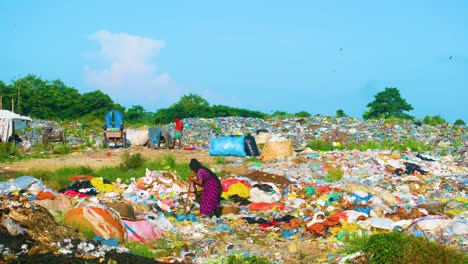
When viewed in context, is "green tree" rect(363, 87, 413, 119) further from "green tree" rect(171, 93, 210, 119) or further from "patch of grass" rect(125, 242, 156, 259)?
"patch of grass" rect(125, 242, 156, 259)

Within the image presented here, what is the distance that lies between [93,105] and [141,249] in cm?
3506

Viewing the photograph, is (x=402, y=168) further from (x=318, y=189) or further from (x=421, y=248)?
(x=421, y=248)

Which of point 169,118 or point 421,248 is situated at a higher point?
point 169,118

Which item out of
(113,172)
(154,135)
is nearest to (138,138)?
(154,135)

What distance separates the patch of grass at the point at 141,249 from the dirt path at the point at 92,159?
6.92m

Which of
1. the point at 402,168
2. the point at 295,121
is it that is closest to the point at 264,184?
the point at 402,168

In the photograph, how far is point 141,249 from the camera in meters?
6.82

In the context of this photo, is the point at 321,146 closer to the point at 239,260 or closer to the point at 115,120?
the point at 115,120

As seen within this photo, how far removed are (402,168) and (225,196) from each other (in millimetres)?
5810

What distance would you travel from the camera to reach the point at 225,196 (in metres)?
10.6

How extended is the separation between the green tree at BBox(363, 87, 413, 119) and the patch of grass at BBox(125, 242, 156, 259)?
1440 inches

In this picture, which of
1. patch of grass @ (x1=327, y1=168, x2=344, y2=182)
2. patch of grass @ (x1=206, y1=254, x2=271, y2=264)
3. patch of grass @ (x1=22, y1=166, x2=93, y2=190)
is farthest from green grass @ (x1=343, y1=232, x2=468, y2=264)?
patch of grass @ (x1=327, y1=168, x2=344, y2=182)

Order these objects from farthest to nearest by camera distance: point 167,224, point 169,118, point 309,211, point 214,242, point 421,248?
point 169,118 < point 309,211 < point 167,224 < point 214,242 < point 421,248

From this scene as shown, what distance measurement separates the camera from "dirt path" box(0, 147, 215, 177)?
14.2m
